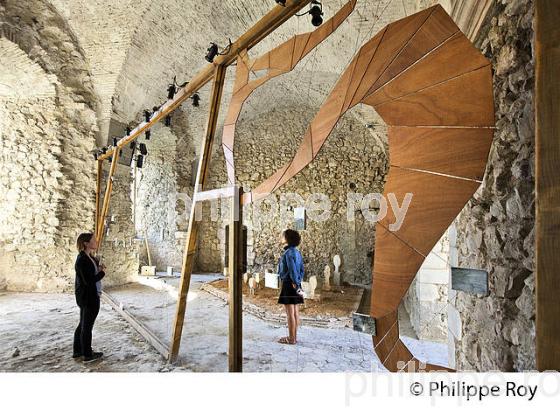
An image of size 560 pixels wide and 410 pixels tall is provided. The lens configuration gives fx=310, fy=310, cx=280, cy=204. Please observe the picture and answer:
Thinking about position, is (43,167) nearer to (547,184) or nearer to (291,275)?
(291,275)

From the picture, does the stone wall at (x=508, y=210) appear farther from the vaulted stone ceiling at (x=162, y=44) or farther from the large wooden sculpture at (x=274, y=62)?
the vaulted stone ceiling at (x=162, y=44)

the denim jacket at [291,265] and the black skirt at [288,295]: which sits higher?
the denim jacket at [291,265]

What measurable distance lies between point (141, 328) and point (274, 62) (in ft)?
10.5

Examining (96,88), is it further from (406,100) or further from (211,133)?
(406,100)

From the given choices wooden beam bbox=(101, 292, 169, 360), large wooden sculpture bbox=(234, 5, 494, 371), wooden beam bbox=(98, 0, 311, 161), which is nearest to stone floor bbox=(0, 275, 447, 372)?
wooden beam bbox=(101, 292, 169, 360)

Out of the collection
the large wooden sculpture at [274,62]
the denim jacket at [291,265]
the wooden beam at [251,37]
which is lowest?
the denim jacket at [291,265]

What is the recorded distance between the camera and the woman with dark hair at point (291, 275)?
3.05 m

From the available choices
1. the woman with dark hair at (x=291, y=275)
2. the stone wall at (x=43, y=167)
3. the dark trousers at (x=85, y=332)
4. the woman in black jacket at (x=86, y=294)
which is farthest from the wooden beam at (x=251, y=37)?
the stone wall at (x=43, y=167)

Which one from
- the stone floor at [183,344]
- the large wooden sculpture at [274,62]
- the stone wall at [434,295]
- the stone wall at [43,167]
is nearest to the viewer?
the large wooden sculpture at [274,62]

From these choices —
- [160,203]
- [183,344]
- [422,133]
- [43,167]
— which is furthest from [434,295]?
[160,203]

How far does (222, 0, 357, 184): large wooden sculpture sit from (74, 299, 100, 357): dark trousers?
6.01ft

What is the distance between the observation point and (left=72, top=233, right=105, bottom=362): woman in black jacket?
280 centimetres

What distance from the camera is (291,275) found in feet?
10.2

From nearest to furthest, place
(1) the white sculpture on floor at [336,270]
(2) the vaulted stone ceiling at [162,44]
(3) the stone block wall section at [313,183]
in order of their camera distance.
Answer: (2) the vaulted stone ceiling at [162,44]
(1) the white sculpture on floor at [336,270]
(3) the stone block wall section at [313,183]
